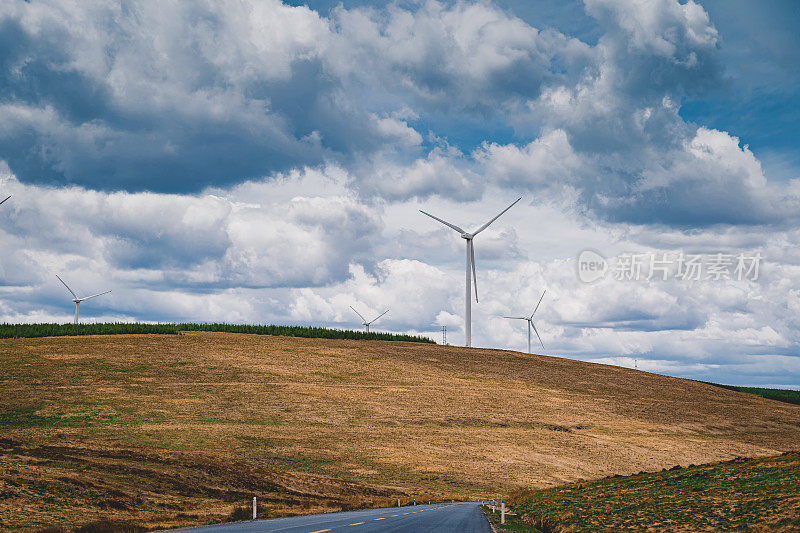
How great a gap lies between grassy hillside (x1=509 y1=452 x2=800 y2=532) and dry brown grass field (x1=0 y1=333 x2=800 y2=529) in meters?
19.0

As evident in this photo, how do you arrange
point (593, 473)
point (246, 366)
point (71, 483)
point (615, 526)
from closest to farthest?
point (615, 526) < point (71, 483) < point (593, 473) < point (246, 366)

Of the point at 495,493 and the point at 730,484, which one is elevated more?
the point at 730,484

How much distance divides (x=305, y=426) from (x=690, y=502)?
173 feet

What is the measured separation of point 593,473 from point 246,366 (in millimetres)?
53519

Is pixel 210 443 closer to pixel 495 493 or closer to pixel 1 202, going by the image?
pixel 495 493

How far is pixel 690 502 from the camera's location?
3625 cm

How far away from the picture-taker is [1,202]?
93.1 metres

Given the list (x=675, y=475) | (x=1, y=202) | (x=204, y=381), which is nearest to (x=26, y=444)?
(x=204, y=381)

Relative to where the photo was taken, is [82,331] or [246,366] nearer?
Result: [246,366]

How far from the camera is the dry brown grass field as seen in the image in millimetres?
51344

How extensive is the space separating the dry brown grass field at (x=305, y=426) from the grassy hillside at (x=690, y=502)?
1903 cm

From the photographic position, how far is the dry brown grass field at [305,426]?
168 feet

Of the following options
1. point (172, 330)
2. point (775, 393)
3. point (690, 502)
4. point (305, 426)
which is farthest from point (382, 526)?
point (775, 393)

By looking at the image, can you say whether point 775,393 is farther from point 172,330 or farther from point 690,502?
point 690,502
